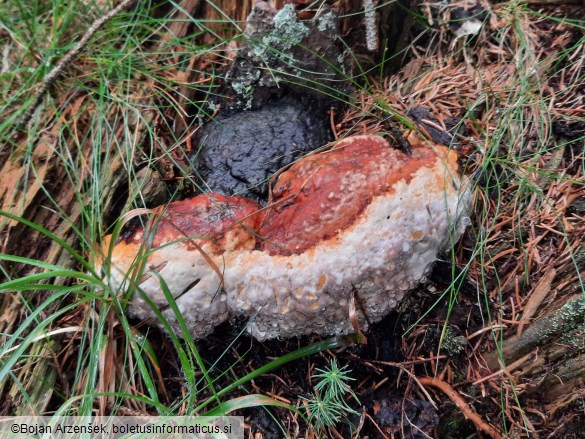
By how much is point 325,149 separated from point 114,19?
1359 mm

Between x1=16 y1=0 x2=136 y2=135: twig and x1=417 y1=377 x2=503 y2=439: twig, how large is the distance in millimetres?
2239

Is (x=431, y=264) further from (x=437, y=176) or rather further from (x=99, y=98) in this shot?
(x=99, y=98)

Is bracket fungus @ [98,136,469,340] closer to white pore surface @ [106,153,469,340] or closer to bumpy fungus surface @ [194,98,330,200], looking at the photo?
white pore surface @ [106,153,469,340]

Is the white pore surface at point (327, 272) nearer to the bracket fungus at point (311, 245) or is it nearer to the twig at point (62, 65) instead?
the bracket fungus at point (311, 245)

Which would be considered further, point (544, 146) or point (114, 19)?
point (114, 19)

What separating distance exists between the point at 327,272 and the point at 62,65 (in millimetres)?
1752

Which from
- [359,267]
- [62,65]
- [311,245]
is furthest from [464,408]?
[62,65]

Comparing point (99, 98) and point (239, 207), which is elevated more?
point (99, 98)

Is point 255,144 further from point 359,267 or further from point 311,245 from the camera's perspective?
point 359,267

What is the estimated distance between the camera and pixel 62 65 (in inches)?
96.8

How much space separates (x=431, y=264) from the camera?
73.9 inches

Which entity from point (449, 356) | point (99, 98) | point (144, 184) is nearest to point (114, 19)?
point (99, 98)

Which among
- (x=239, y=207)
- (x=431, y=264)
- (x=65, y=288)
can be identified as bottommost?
(x=431, y=264)

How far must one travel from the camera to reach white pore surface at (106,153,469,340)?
1.75 meters
